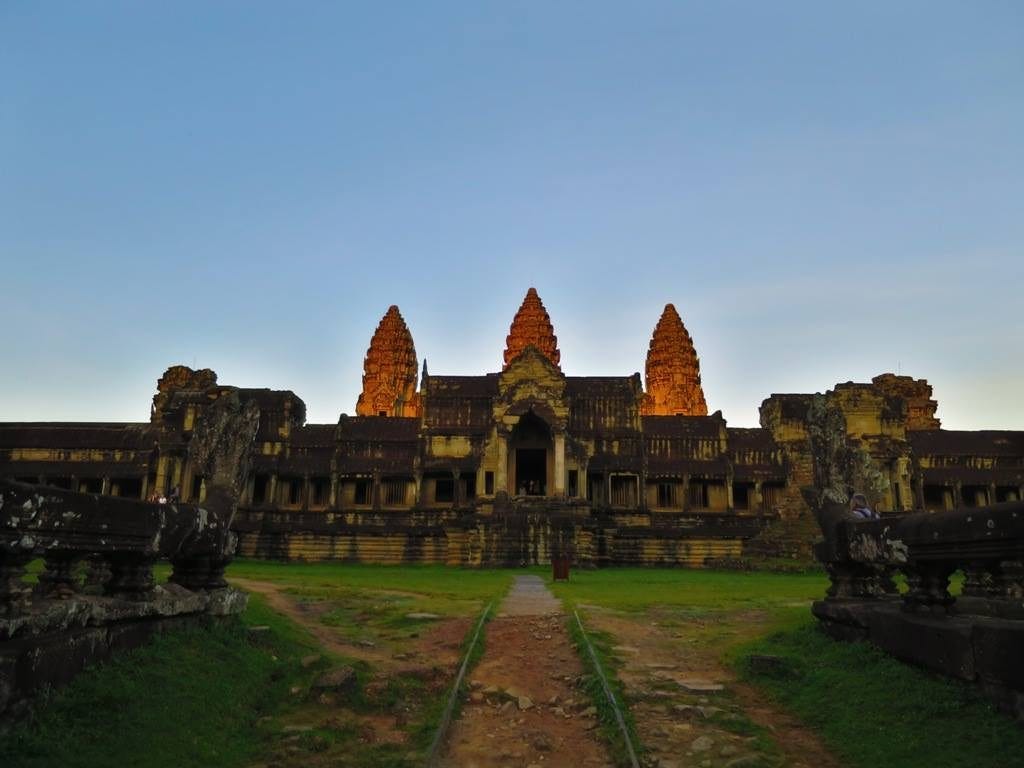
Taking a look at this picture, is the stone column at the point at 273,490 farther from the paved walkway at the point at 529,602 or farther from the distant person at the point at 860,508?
the distant person at the point at 860,508

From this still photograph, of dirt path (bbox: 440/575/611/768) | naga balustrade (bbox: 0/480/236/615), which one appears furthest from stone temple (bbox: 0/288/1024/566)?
naga balustrade (bbox: 0/480/236/615)

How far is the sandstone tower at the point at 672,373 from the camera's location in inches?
3199

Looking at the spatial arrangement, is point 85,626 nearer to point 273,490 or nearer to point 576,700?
point 576,700

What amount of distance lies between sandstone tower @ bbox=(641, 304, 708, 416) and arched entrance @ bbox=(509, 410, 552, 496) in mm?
36743

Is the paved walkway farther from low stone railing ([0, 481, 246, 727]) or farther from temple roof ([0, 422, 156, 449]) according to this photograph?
temple roof ([0, 422, 156, 449])

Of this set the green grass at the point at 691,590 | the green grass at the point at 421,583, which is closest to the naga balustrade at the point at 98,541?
the green grass at the point at 421,583

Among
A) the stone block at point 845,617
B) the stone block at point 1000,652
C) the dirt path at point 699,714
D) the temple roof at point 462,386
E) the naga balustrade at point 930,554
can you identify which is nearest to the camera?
the stone block at point 1000,652

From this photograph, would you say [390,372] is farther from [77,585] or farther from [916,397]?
[77,585]

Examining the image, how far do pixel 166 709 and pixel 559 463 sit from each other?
32042mm

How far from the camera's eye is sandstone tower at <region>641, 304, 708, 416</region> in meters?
81.2

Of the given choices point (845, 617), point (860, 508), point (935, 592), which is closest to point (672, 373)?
point (860, 508)

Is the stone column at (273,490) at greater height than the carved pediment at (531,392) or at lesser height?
lesser

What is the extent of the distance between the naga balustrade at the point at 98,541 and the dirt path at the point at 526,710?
3759 millimetres

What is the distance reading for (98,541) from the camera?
23.2ft
